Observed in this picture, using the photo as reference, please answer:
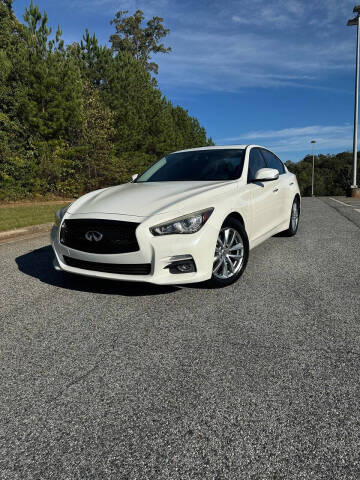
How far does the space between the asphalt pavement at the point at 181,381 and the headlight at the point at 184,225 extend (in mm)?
700

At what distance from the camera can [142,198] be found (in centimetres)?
414

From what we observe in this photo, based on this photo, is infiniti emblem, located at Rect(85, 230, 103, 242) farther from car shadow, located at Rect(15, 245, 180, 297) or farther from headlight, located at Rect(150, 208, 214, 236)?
headlight, located at Rect(150, 208, 214, 236)

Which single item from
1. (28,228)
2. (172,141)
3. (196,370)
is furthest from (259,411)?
(172,141)

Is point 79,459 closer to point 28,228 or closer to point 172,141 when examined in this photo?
point 28,228

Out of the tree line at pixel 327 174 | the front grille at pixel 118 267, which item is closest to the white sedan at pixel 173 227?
the front grille at pixel 118 267

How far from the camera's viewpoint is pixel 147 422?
2.00m

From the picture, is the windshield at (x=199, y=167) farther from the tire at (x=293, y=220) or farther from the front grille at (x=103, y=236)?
the tire at (x=293, y=220)

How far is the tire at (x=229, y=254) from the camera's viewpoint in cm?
407

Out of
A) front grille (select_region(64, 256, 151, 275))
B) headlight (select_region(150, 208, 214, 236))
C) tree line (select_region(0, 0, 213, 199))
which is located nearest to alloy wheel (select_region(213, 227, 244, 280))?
headlight (select_region(150, 208, 214, 236))

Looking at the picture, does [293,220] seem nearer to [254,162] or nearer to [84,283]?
[254,162]

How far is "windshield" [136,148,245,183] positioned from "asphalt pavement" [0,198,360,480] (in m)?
1.49

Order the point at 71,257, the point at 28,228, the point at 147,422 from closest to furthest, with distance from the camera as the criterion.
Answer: the point at 147,422
the point at 71,257
the point at 28,228

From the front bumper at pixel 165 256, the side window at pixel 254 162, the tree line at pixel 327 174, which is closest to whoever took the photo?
the front bumper at pixel 165 256

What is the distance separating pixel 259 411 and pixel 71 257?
2.58 meters
